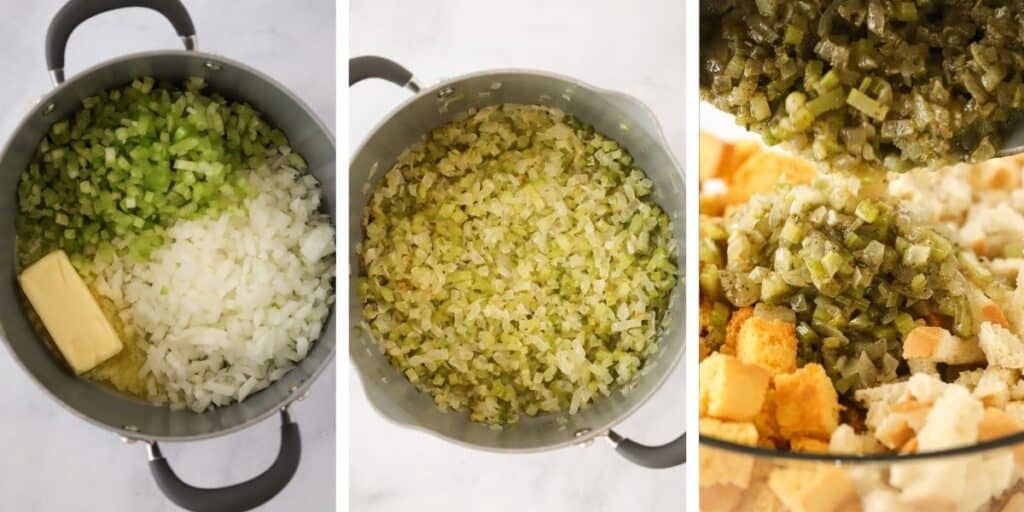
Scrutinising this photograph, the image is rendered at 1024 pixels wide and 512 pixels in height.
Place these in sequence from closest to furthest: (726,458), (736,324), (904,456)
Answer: (904,456) → (726,458) → (736,324)

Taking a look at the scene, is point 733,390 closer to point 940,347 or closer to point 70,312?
point 940,347

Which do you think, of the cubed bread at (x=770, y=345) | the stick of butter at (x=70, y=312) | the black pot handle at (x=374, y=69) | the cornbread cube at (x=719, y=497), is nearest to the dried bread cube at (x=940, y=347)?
the cubed bread at (x=770, y=345)

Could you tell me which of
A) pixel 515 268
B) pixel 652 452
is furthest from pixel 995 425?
pixel 515 268

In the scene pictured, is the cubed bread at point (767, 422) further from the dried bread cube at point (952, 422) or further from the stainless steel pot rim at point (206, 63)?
the stainless steel pot rim at point (206, 63)

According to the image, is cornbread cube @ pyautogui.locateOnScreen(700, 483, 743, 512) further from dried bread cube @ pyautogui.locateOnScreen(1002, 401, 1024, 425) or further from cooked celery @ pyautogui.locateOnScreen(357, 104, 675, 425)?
dried bread cube @ pyautogui.locateOnScreen(1002, 401, 1024, 425)

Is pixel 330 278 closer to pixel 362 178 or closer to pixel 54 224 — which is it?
pixel 362 178

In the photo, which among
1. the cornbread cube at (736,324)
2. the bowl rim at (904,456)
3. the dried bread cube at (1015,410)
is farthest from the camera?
the cornbread cube at (736,324)
